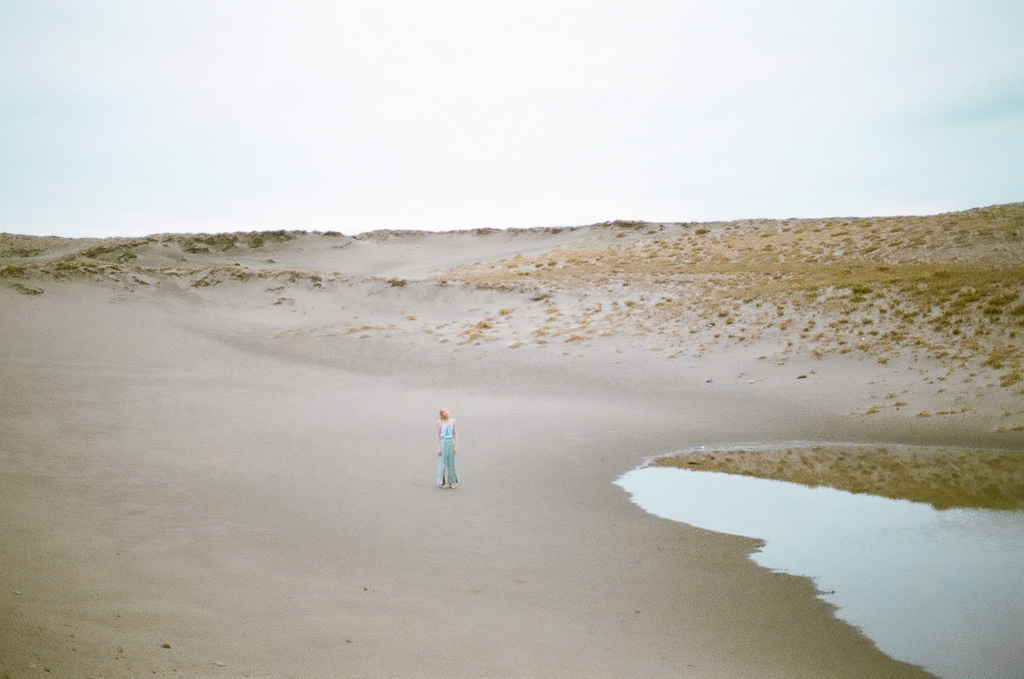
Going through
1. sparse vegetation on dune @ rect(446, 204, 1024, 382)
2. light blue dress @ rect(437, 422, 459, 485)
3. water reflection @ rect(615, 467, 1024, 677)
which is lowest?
water reflection @ rect(615, 467, 1024, 677)

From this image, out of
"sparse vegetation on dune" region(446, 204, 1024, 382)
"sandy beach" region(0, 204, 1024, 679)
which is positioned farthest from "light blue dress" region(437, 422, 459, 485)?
"sparse vegetation on dune" region(446, 204, 1024, 382)

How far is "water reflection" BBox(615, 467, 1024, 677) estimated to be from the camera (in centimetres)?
743

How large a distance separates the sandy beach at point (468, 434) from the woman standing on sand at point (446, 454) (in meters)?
0.29

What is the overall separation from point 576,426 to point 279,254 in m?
36.1

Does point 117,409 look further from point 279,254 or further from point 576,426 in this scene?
point 279,254

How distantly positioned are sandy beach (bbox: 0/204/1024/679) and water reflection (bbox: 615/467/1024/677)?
1.53ft

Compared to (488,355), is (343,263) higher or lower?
higher

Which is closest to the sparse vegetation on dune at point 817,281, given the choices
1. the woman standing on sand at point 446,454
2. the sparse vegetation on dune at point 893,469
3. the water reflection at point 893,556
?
the sparse vegetation on dune at point 893,469

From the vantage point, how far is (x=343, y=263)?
5038cm

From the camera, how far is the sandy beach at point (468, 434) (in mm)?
7066

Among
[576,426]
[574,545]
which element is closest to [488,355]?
[576,426]

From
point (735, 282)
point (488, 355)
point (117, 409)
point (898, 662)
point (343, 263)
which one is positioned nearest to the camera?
point (898, 662)

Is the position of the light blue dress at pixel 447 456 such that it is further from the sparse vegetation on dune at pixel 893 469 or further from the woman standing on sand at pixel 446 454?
the sparse vegetation on dune at pixel 893 469

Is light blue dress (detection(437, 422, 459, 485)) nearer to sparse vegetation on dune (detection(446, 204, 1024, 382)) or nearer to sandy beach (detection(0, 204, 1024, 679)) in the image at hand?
sandy beach (detection(0, 204, 1024, 679))
